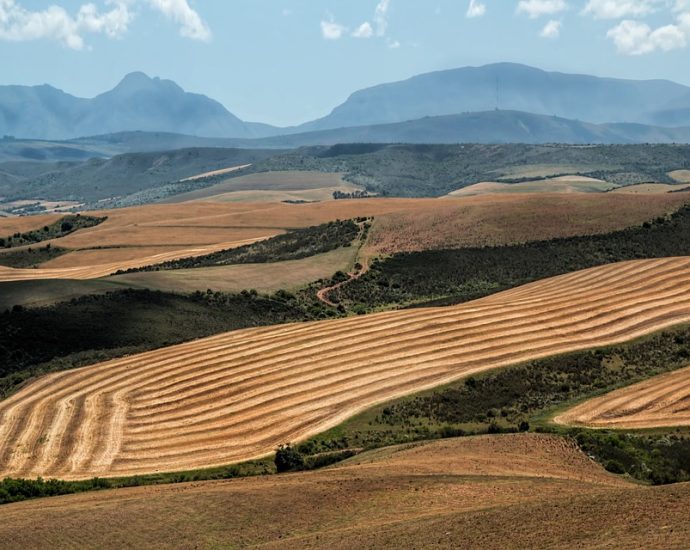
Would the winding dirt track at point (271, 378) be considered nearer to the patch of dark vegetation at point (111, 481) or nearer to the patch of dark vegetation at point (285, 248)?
the patch of dark vegetation at point (111, 481)

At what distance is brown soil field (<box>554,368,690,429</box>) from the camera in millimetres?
49991

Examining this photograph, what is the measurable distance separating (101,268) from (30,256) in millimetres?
25758

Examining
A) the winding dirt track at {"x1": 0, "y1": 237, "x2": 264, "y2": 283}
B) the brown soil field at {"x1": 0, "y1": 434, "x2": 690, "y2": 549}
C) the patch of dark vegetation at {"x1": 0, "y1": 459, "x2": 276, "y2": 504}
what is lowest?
the patch of dark vegetation at {"x1": 0, "y1": 459, "x2": 276, "y2": 504}

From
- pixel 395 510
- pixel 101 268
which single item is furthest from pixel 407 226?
pixel 395 510

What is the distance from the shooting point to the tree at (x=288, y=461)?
151 ft

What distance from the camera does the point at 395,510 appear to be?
33750mm

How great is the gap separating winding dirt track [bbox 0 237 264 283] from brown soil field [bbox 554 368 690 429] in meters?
75.6

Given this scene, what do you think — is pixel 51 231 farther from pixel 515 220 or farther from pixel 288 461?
pixel 288 461

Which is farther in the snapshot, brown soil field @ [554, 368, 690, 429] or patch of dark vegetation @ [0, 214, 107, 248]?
patch of dark vegetation @ [0, 214, 107, 248]

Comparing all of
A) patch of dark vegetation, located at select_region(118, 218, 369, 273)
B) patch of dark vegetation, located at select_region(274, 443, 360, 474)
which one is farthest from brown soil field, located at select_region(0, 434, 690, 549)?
patch of dark vegetation, located at select_region(118, 218, 369, 273)

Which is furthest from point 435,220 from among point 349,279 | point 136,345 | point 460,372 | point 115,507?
point 115,507

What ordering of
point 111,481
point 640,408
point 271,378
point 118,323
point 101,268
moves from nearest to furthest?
1. point 111,481
2. point 640,408
3. point 271,378
4. point 118,323
5. point 101,268

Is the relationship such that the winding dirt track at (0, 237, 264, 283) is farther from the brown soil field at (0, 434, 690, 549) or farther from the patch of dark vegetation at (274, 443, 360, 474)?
the brown soil field at (0, 434, 690, 549)

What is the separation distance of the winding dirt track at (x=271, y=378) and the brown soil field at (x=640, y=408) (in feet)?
26.5
